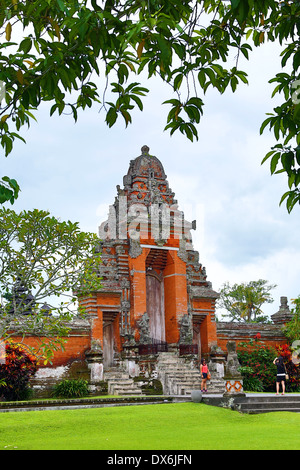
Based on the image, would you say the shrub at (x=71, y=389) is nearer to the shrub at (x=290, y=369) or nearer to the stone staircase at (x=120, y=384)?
the stone staircase at (x=120, y=384)

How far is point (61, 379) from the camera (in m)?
16.9

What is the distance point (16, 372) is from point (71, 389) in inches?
70.3

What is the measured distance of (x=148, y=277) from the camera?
20516 mm

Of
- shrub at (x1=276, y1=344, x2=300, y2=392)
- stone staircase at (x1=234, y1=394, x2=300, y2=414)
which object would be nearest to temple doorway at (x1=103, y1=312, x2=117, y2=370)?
stone staircase at (x1=234, y1=394, x2=300, y2=414)

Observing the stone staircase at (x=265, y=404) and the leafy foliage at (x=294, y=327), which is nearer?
the stone staircase at (x=265, y=404)

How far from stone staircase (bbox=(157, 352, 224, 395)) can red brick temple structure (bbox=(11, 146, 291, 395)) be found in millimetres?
30

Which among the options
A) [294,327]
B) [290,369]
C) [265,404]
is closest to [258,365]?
[290,369]

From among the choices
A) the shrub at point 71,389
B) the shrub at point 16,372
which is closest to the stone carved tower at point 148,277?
the shrub at point 71,389

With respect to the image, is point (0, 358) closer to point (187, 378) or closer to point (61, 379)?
point (61, 379)

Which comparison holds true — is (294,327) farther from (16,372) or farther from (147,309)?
(16,372)

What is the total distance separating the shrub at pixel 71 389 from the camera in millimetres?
16062

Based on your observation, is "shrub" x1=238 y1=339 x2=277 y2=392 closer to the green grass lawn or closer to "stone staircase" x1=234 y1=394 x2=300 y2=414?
"stone staircase" x1=234 y1=394 x2=300 y2=414

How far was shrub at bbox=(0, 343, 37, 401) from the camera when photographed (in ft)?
49.6

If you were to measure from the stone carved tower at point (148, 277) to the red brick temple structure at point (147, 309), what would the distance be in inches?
1.3
